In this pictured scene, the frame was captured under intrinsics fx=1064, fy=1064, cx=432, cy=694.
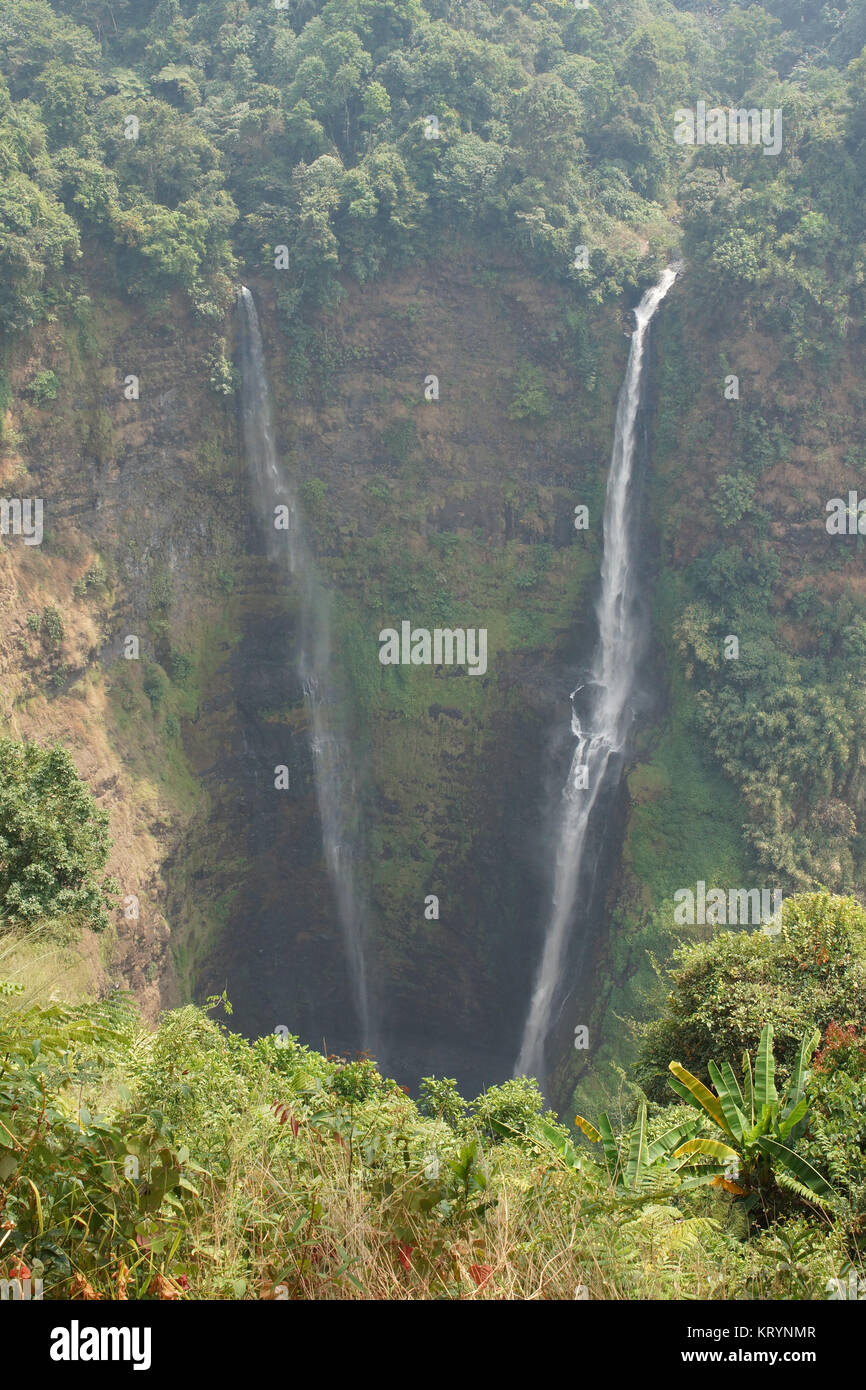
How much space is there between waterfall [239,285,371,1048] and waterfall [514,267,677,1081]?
528 cm

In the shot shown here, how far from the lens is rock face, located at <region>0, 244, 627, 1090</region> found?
28078 millimetres

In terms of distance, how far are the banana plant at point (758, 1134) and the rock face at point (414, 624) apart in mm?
18584

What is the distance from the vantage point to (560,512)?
29.3 m

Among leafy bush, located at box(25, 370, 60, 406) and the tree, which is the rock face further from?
the tree

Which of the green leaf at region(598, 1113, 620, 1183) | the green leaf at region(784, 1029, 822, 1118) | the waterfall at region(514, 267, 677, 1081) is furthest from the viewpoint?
the waterfall at region(514, 267, 677, 1081)

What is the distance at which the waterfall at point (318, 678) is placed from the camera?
1122 inches

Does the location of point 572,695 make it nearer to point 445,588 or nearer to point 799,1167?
point 445,588

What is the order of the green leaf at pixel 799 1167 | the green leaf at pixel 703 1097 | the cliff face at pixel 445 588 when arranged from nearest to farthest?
the green leaf at pixel 799 1167 → the green leaf at pixel 703 1097 → the cliff face at pixel 445 588

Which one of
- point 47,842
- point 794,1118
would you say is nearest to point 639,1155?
point 794,1118

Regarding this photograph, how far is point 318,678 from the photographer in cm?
2908

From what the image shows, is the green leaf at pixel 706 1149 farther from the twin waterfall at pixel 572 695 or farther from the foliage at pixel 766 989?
the twin waterfall at pixel 572 695

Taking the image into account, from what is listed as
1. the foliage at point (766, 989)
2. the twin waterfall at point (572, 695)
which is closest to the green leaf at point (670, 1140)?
the foliage at point (766, 989)

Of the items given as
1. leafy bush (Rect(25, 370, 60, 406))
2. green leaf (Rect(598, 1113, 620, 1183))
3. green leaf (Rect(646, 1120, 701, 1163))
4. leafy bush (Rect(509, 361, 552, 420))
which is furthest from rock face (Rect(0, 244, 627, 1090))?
green leaf (Rect(598, 1113, 620, 1183))

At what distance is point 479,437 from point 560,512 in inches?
120
